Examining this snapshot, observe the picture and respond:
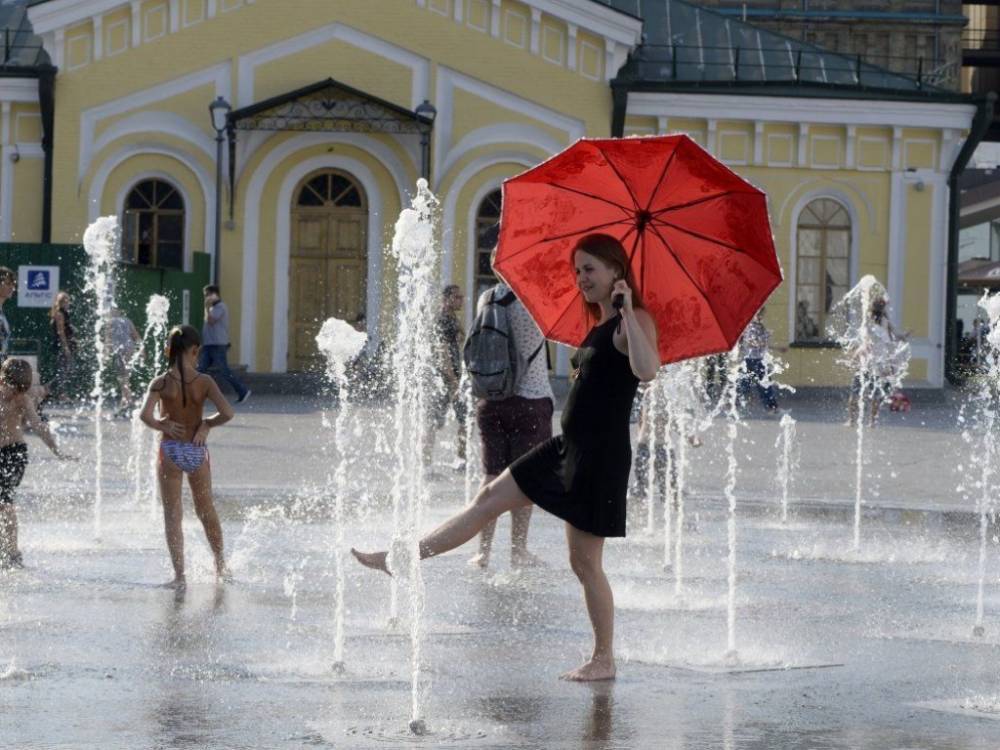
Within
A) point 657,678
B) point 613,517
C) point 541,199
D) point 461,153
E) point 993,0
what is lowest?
point 657,678

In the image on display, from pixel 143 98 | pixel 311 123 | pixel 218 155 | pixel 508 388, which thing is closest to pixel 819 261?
pixel 311 123

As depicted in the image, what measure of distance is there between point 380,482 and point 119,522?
12.5ft

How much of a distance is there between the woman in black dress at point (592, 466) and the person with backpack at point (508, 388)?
10.3 feet

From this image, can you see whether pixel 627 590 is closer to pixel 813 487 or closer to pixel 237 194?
pixel 813 487

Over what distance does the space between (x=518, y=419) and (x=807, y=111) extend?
76.0 ft

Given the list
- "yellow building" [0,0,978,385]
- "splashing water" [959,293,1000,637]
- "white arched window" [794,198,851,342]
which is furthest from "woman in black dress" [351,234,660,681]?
"white arched window" [794,198,851,342]

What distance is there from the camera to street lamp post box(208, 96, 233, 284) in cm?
3131

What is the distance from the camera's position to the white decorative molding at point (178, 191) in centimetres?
3228

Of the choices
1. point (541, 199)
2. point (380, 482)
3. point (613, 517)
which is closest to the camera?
point (613, 517)

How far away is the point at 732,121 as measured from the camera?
3297cm

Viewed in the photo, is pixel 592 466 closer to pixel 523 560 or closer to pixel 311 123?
pixel 523 560

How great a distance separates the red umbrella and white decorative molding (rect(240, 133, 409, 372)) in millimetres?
24307

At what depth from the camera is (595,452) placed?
7.42 metres

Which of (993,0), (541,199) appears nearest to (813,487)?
(541,199)
